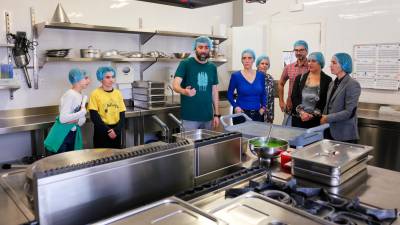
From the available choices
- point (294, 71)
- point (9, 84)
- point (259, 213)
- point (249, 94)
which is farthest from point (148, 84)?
point (259, 213)

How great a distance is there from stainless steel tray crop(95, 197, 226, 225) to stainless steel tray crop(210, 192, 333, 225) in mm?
56

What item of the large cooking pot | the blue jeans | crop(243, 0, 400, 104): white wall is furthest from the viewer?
crop(243, 0, 400, 104): white wall

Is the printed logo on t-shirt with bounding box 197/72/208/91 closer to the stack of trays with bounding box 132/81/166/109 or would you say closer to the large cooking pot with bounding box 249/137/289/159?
the stack of trays with bounding box 132/81/166/109

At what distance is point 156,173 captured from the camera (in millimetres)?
1214

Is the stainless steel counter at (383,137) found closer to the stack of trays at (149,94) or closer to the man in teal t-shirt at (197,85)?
Result: the man in teal t-shirt at (197,85)

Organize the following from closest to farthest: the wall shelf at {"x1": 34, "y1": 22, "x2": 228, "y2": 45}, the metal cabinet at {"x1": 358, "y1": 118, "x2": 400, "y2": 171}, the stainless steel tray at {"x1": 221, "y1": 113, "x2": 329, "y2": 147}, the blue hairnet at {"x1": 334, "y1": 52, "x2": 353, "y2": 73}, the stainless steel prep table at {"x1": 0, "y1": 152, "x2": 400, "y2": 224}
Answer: the stainless steel prep table at {"x1": 0, "y1": 152, "x2": 400, "y2": 224} → the stainless steel tray at {"x1": 221, "y1": 113, "x2": 329, "y2": 147} → the blue hairnet at {"x1": 334, "y1": 52, "x2": 353, "y2": 73} → the wall shelf at {"x1": 34, "y1": 22, "x2": 228, "y2": 45} → the metal cabinet at {"x1": 358, "y1": 118, "x2": 400, "y2": 171}

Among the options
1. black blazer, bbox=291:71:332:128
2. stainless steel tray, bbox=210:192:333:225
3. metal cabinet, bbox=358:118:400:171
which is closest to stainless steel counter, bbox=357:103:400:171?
metal cabinet, bbox=358:118:400:171

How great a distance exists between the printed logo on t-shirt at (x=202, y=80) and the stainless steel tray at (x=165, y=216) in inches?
75.2

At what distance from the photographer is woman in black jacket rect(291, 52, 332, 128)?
2826 mm

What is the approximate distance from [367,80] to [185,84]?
2.27 meters

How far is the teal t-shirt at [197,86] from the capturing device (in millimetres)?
2836

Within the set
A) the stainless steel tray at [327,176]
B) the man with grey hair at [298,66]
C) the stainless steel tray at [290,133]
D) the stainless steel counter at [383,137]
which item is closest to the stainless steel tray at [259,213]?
the stainless steel tray at [327,176]

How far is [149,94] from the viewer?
3.61 meters

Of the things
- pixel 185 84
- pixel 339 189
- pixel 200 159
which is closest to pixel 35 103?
pixel 185 84
